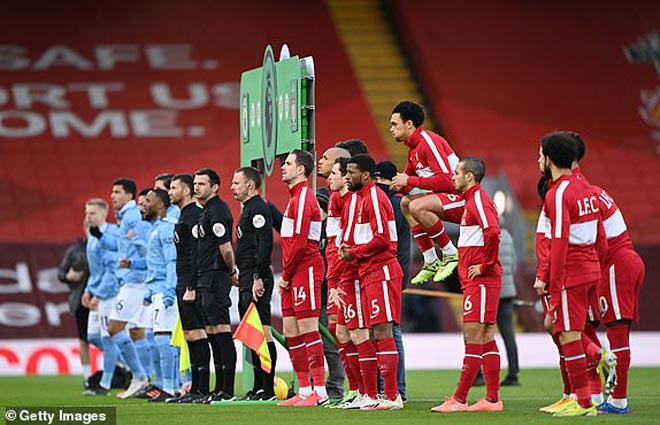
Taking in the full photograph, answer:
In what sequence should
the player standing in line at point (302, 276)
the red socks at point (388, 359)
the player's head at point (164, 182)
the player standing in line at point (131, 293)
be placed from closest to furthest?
the red socks at point (388, 359) → the player standing in line at point (302, 276) → the player's head at point (164, 182) → the player standing in line at point (131, 293)

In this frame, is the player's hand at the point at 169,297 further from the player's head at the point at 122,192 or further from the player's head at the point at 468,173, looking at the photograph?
the player's head at the point at 468,173

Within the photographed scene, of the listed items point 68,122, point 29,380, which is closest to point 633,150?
point 68,122

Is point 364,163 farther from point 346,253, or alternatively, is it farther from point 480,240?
point 480,240

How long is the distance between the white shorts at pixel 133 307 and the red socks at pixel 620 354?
5.74 meters

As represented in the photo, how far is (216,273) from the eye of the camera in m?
12.4

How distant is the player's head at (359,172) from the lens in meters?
11.2

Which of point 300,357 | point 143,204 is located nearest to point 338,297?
point 300,357

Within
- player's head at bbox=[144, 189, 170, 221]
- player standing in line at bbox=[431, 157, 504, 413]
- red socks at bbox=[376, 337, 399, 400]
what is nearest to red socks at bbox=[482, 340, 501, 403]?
player standing in line at bbox=[431, 157, 504, 413]

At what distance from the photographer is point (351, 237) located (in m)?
11.2

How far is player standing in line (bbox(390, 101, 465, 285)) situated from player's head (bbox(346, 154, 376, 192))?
25cm

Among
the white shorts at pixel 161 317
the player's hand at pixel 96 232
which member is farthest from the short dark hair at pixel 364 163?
the player's hand at pixel 96 232

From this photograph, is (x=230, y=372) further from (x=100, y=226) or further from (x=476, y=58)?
(x=476, y=58)

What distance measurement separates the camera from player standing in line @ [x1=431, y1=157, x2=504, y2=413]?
35.2 ft

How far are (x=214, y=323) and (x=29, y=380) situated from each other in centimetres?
690
